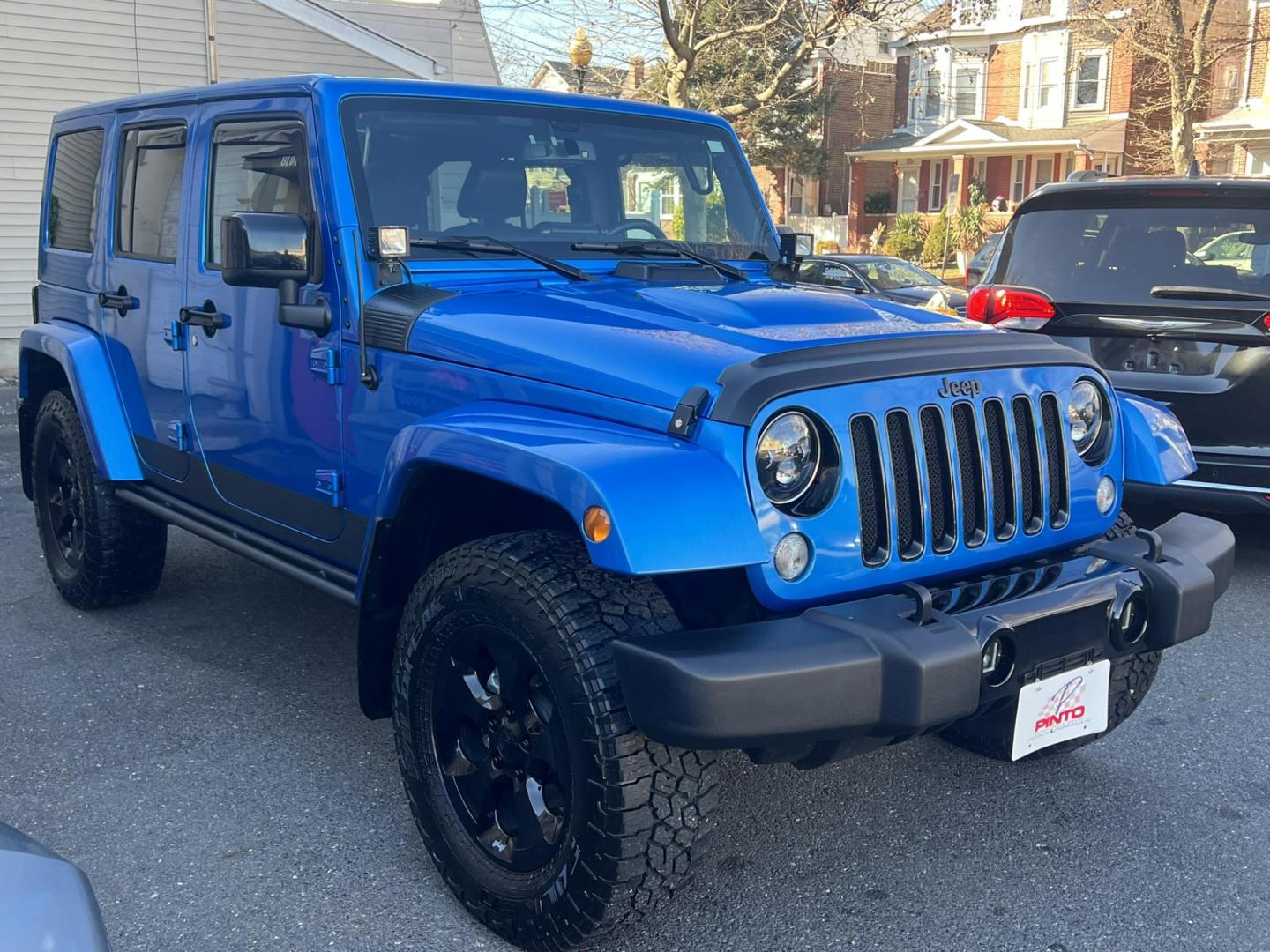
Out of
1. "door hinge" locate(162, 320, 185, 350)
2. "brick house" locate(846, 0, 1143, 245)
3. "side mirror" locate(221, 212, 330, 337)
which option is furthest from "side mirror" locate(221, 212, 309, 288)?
"brick house" locate(846, 0, 1143, 245)

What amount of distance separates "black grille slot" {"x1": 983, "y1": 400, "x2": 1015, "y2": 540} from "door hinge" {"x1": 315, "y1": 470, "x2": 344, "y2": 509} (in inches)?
68.8

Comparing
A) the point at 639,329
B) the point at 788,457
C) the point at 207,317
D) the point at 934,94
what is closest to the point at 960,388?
the point at 788,457

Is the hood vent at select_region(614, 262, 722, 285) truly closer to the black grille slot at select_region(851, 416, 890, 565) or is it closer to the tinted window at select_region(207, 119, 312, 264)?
the tinted window at select_region(207, 119, 312, 264)

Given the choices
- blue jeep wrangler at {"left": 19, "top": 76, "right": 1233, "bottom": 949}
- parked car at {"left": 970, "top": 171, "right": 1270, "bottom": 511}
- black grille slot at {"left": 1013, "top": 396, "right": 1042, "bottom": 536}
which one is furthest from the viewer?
parked car at {"left": 970, "top": 171, "right": 1270, "bottom": 511}

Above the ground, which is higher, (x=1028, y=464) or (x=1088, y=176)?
(x=1088, y=176)

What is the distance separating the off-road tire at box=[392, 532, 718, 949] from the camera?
8.06ft

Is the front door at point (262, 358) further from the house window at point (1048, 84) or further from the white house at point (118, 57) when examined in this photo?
the house window at point (1048, 84)

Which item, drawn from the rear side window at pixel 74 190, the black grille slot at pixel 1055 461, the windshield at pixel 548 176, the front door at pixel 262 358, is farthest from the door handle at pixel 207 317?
the black grille slot at pixel 1055 461

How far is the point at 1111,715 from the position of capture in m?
3.56

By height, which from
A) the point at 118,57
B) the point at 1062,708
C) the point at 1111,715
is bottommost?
the point at 1111,715

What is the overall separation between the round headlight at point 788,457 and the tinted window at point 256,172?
1.60 metres

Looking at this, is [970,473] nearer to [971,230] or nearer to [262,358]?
[262,358]

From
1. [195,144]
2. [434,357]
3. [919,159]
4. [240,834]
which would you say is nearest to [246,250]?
[434,357]

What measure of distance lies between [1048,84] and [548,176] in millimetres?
34786
